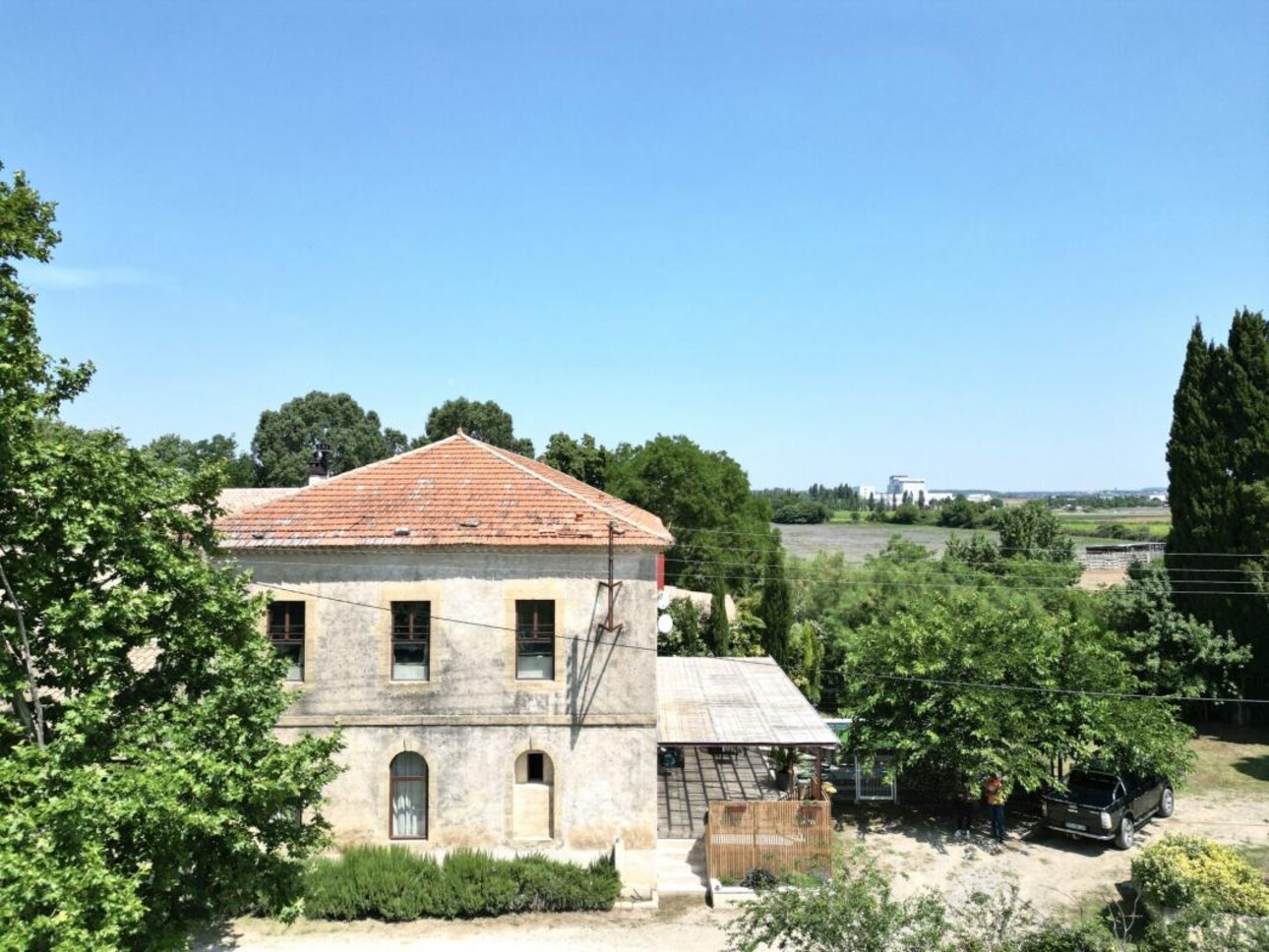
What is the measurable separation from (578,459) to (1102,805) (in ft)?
158

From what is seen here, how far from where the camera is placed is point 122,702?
10578 millimetres

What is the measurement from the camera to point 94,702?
31.0 ft

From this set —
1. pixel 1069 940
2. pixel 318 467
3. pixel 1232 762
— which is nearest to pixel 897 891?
pixel 1069 940

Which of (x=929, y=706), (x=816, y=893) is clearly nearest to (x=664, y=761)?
A: (x=929, y=706)

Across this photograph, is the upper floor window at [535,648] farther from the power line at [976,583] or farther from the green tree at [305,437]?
the green tree at [305,437]

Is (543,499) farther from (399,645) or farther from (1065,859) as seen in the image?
(1065,859)

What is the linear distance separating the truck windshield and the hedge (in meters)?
11.1

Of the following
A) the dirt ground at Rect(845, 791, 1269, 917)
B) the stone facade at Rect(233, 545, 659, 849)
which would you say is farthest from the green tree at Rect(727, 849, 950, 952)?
the stone facade at Rect(233, 545, 659, 849)

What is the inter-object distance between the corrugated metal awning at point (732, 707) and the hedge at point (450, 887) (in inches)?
129

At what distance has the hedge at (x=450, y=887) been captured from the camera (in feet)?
50.9

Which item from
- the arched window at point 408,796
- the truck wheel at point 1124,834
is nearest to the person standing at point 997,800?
the truck wheel at point 1124,834

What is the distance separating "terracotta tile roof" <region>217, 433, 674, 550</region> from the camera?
1716cm

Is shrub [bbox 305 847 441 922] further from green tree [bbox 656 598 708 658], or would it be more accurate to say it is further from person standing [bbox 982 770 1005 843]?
green tree [bbox 656 598 708 658]

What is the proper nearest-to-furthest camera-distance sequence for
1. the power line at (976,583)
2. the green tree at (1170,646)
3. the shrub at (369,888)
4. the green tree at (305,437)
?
1. the shrub at (369,888)
2. the green tree at (1170,646)
3. the power line at (976,583)
4. the green tree at (305,437)
